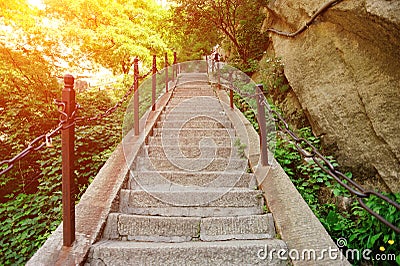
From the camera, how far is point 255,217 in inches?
92.8

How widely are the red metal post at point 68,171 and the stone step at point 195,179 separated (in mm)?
965

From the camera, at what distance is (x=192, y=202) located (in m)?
2.63

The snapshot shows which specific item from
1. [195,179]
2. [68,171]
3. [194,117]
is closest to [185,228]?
[195,179]

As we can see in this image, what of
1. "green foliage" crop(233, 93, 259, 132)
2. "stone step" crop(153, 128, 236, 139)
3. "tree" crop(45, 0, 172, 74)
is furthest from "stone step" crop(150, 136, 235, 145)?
"tree" crop(45, 0, 172, 74)

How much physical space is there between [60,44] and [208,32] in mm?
4088

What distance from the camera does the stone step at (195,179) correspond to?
9.65ft

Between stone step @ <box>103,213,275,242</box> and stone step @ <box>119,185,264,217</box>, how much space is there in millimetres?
198

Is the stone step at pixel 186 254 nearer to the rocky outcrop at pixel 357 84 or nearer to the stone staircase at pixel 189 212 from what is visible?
the stone staircase at pixel 189 212

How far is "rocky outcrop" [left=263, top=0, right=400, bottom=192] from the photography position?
277cm

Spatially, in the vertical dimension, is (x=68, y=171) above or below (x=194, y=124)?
below

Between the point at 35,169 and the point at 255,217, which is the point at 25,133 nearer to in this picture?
the point at 35,169

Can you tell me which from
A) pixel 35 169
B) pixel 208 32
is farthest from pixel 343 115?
pixel 208 32

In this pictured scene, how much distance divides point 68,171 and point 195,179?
4.47 feet

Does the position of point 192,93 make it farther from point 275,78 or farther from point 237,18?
point 275,78
